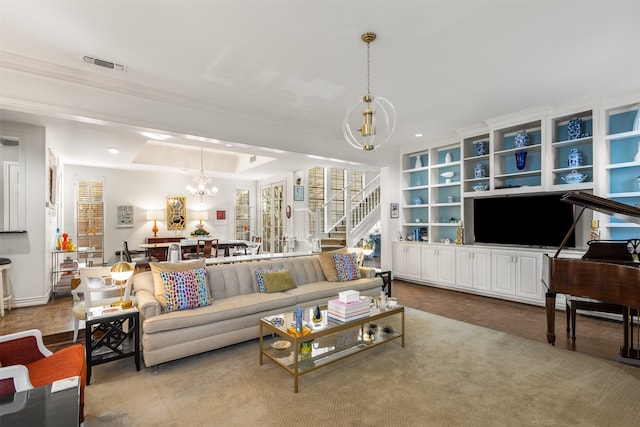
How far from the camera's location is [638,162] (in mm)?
4055

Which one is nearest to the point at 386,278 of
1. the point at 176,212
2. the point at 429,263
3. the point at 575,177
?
the point at 429,263

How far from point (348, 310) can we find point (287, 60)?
262 cm

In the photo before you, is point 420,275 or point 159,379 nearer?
point 159,379

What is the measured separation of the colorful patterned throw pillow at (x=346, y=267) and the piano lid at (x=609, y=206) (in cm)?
279

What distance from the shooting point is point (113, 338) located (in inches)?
119

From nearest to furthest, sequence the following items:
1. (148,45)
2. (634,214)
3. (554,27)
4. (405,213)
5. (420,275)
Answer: (634,214) → (554,27) → (148,45) → (420,275) → (405,213)

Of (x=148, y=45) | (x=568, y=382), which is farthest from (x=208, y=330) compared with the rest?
(x=568, y=382)

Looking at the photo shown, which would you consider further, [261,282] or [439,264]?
[439,264]

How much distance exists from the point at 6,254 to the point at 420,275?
687 cm

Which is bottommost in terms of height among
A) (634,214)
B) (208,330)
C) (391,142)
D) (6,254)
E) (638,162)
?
(208,330)

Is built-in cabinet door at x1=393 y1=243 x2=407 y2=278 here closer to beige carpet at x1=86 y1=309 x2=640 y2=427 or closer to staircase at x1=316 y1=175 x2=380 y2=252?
staircase at x1=316 y1=175 x2=380 y2=252

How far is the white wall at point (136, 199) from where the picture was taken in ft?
27.0

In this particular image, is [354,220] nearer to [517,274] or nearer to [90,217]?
[517,274]

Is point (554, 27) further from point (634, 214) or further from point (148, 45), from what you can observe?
point (148, 45)
